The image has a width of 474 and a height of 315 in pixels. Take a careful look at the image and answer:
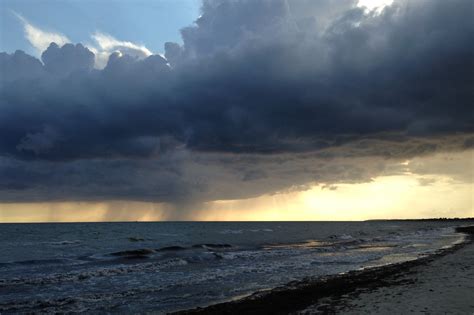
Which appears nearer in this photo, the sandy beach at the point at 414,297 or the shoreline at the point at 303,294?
the sandy beach at the point at 414,297

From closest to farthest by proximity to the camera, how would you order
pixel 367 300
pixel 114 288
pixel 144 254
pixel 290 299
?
pixel 367 300 < pixel 290 299 < pixel 114 288 < pixel 144 254

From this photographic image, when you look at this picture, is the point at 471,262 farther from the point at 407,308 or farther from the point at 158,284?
the point at 158,284

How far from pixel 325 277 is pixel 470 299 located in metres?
10.8

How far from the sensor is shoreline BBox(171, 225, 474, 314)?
17219mm

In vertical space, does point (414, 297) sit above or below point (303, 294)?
above

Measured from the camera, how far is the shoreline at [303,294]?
1722 centimetres

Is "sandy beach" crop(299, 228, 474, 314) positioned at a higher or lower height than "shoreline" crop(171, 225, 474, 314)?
higher

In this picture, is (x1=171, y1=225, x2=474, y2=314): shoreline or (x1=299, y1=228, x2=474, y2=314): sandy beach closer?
(x1=299, y1=228, x2=474, y2=314): sandy beach

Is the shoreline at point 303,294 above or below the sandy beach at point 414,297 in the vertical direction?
below

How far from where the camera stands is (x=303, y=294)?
20406 millimetres

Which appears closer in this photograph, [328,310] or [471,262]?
[328,310]

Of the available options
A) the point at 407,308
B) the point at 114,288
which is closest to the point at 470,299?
the point at 407,308

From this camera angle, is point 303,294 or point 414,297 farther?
point 303,294

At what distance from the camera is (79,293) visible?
75.6 feet
